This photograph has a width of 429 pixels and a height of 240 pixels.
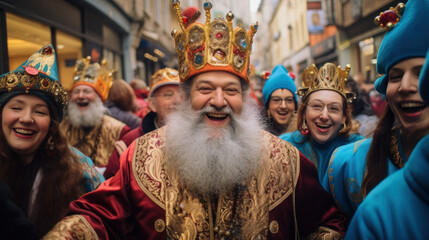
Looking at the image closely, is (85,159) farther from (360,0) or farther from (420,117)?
(360,0)

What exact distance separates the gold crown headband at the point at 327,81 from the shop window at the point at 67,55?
14.6ft

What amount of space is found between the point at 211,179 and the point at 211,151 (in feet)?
0.59

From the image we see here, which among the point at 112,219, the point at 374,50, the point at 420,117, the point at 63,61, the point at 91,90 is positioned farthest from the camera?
the point at 374,50

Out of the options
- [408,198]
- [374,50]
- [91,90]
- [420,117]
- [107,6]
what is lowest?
[408,198]

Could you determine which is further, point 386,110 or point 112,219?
point 386,110

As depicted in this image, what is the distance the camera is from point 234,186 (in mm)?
2109

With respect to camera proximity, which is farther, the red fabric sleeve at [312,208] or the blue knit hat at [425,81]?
the red fabric sleeve at [312,208]

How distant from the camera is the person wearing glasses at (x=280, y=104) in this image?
4406mm

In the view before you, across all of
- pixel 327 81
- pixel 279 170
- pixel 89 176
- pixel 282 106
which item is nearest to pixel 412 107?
pixel 279 170

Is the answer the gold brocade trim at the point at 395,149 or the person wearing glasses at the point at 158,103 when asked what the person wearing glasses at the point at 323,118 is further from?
the person wearing glasses at the point at 158,103

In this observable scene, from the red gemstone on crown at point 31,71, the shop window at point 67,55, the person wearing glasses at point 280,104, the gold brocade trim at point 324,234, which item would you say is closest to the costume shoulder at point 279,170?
the gold brocade trim at point 324,234

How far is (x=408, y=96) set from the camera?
1.68 metres

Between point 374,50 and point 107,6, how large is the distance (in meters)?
8.43

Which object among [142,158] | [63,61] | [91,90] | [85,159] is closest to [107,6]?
[63,61]
